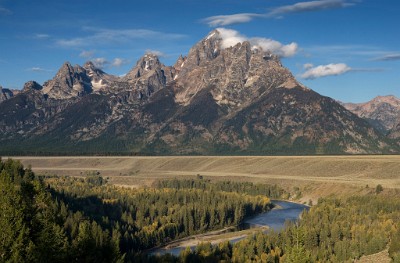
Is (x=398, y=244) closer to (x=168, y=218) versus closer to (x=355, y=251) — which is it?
(x=355, y=251)

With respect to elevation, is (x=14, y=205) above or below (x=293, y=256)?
above

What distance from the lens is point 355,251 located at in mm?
132000

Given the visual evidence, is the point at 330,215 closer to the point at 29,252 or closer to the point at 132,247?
the point at 132,247

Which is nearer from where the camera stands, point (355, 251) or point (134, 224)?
point (355, 251)

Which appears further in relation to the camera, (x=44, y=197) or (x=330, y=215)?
(x=330, y=215)

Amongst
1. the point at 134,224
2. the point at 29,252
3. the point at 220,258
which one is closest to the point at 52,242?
the point at 29,252

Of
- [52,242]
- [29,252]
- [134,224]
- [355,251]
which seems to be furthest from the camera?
[134,224]

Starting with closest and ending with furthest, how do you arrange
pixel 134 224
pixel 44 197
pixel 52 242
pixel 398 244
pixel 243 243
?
pixel 52 242
pixel 44 197
pixel 398 244
pixel 243 243
pixel 134 224

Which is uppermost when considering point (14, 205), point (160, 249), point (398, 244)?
point (14, 205)

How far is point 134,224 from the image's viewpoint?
186125 mm

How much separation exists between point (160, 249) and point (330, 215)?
6302 centimetres

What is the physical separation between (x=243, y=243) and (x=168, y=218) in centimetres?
5888

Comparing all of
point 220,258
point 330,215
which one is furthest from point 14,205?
point 330,215

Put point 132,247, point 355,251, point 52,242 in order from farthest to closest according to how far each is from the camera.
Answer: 1. point 132,247
2. point 355,251
3. point 52,242
